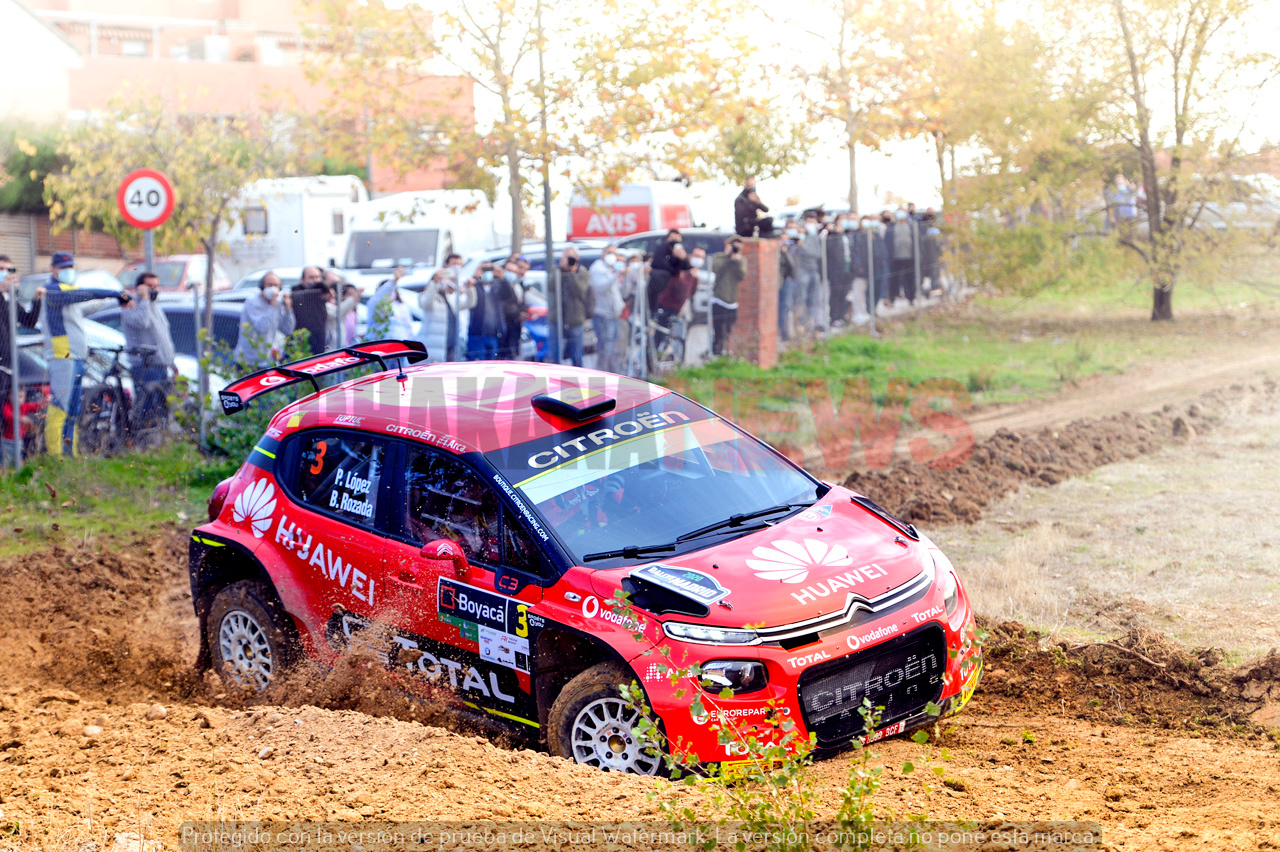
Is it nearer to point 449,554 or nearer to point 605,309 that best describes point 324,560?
point 449,554

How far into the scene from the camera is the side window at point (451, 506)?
553 centimetres

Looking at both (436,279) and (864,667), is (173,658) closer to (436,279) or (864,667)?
(864,667)

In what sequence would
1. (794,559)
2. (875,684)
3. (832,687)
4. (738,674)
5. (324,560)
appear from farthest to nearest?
(324,560)
(794,559)
(875,684)
(832,687)
(738,674)

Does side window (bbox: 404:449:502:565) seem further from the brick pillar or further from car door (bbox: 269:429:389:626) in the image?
the brick pillar

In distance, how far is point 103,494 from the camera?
11.0 meters

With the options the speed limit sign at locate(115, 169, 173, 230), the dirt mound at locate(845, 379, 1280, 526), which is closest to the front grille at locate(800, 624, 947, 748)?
the dirt mound at locate(845, 379, 1280, 526)

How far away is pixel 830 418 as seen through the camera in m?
14.3

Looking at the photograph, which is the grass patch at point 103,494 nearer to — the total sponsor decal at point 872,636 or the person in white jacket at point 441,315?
the person in white jacket at point 441,315

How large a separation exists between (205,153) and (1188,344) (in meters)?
20.8

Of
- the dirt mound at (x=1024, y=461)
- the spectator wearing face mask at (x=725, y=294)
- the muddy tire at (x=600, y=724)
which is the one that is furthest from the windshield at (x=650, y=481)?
the spectator wearing face mask at (x=725, y=294)

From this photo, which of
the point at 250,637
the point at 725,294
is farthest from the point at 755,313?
the point at 250,637

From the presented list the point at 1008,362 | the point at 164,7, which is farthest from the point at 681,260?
the point at 164,7

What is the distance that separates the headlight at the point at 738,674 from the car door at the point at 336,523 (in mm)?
1877

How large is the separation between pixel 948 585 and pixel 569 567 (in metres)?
1.76
